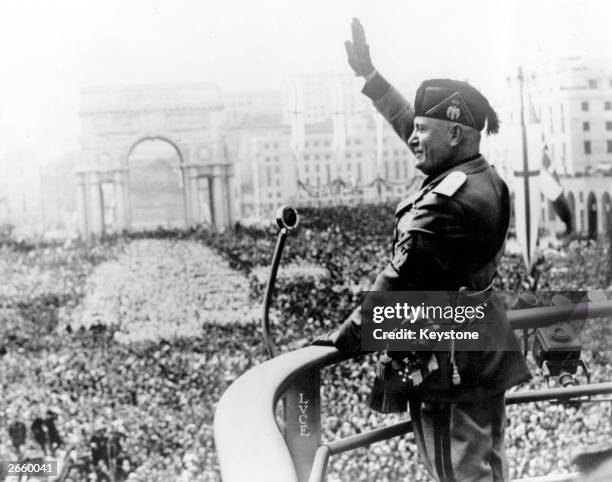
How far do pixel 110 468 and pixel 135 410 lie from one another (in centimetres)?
26

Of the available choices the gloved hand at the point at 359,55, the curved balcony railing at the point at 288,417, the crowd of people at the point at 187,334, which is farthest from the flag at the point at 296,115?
the curved balcony railing at the point at 288,417

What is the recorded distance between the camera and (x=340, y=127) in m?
3.80

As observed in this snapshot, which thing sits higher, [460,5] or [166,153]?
[460,5]

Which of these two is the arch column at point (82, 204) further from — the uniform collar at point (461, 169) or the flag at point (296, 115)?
the uniform collar at point (461, 169)

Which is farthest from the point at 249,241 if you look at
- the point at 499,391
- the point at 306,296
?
the point at 499,391

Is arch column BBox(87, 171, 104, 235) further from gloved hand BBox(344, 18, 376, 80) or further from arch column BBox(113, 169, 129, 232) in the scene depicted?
Answer: gloved hand BBox(344, 18, 376, 80)

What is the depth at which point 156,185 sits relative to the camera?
3994mm

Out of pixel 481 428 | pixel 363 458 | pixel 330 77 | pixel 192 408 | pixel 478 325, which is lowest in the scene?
pixel 363 458

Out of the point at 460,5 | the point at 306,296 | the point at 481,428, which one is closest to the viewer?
the point at 481,428

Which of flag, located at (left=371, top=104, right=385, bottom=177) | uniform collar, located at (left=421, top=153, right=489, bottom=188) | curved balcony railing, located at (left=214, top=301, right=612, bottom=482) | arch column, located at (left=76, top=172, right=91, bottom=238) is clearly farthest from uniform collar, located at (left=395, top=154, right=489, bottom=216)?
arch column, located at (left=76, top=172, right=91, bottom=238)

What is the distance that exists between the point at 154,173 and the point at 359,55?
A: 1.36m

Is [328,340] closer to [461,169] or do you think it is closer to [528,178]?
[461,169]

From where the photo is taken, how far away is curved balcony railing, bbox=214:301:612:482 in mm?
1247

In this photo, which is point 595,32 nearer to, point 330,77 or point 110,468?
point 330,77
